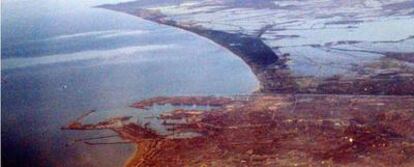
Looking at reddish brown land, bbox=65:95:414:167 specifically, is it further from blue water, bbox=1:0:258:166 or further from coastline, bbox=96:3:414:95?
blue water, bbox=1:0:258:166

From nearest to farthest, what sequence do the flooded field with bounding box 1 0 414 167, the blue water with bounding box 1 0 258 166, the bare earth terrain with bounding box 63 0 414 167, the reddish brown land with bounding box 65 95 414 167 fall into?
the reddish brown land with bounding box 65 95 414 167
the bare earth terrain with bounding box 63 0 414 167
the flooded field with bounding box 1 0 414 167
the blue water with bounding box 1 0 258 166

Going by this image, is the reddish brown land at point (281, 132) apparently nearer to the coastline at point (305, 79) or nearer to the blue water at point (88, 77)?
the coastline at point (305, 79)

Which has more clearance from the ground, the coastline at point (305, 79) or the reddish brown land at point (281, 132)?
the coastline at point (305, 79)

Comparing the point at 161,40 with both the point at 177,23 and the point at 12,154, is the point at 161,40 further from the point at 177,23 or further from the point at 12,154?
the point at 12,154

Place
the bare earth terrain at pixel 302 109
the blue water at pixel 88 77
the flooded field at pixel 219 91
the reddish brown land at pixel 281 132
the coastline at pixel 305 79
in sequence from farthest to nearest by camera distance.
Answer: the coastline at pixel 305 79, the blue water at pixel 88 77, the flooded field at pixel 219 91, the bare earth terrain at pixel 302 109, the reddish brown land at pixel 281 132

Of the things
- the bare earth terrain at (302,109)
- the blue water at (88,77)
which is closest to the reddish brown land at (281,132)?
the bare earth terrain at (302,109)

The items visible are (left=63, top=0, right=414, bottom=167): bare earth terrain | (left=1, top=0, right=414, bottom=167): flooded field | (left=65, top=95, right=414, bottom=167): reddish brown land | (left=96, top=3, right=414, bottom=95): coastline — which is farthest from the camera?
(left=96, top=3, right=414, bottom=95): coastline

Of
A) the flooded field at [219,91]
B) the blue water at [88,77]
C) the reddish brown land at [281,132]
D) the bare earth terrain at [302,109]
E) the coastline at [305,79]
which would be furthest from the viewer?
the coastline at [305,79]

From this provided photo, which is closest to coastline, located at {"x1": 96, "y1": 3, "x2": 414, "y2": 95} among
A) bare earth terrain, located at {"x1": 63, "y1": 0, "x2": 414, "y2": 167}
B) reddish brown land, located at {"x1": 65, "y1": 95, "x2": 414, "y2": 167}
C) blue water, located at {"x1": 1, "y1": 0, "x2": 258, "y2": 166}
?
bare earth terrain, located at {"x1": 63, "y1": 0, "x2": 414, "y2": 167}
